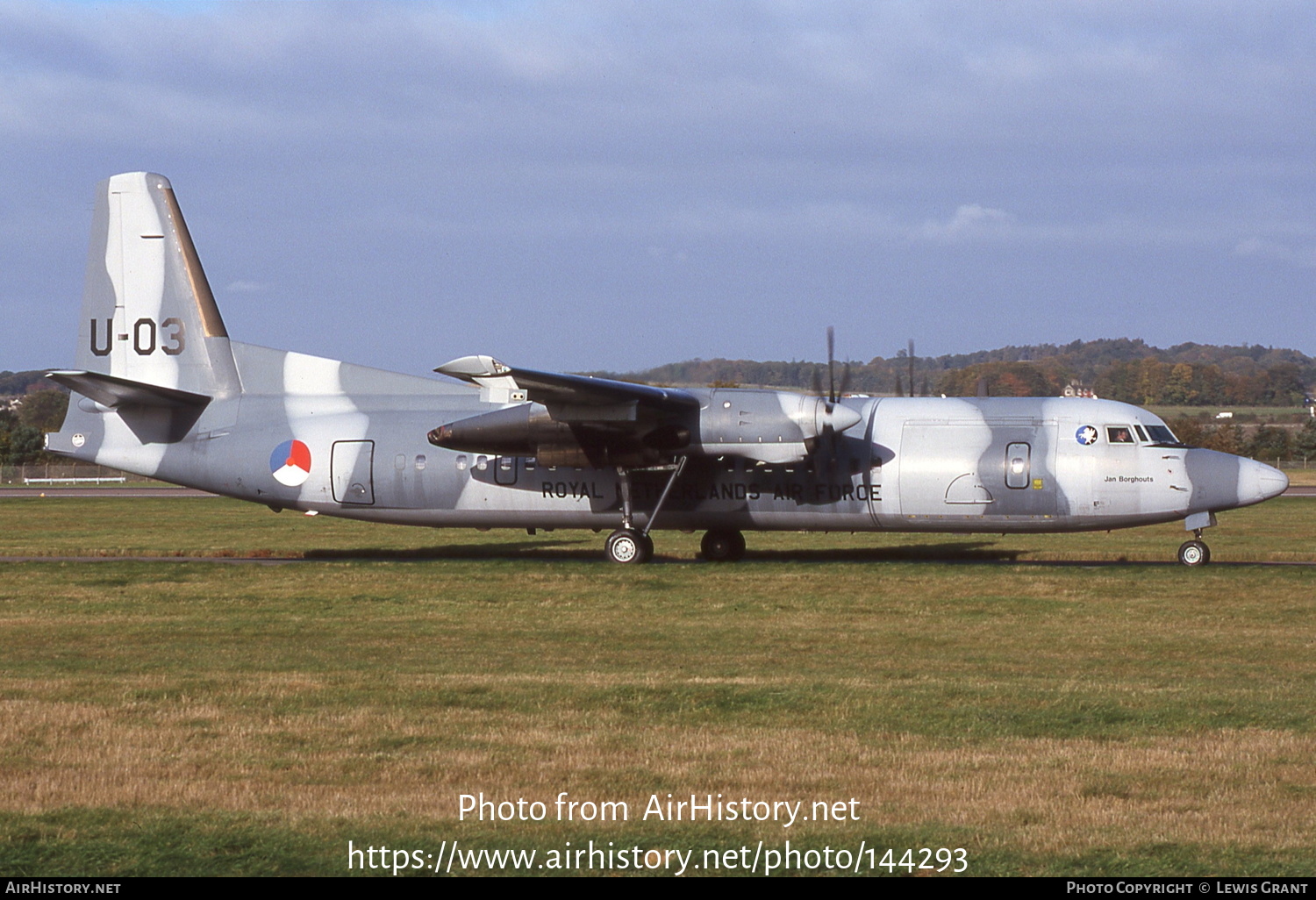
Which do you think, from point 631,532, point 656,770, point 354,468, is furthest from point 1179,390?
point 656,770

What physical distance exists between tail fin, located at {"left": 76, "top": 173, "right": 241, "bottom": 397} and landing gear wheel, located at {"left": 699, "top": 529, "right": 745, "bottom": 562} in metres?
10.6

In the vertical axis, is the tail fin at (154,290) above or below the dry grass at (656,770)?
above

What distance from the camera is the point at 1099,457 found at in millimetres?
24250

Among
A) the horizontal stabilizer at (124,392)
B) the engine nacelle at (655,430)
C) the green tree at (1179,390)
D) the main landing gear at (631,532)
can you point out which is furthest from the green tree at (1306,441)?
the horizontal stabilizer at (124,392)

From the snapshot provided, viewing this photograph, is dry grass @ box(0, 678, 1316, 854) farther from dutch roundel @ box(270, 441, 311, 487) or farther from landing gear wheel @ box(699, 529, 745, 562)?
landing gear wheel @ box(699, 529, 745, 562)

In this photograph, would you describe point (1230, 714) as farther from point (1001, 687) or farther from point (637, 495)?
point (637, 495)

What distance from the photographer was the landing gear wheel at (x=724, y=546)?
27.4m

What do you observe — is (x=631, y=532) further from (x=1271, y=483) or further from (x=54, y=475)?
(x=54, y=475)

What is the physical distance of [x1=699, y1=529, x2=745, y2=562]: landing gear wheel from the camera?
2736 centimetres

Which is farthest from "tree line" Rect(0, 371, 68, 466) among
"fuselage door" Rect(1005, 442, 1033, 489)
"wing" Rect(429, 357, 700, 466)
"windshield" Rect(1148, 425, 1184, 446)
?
"windshield" Rect(1148, 425, 1184, 446)

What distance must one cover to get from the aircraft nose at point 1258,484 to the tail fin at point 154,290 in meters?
20.1

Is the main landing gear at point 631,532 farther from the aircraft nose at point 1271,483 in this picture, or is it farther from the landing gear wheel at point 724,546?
the aircraft nose at point 1271,483

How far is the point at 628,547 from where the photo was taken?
83.1ft

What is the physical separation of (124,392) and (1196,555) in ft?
68.7
